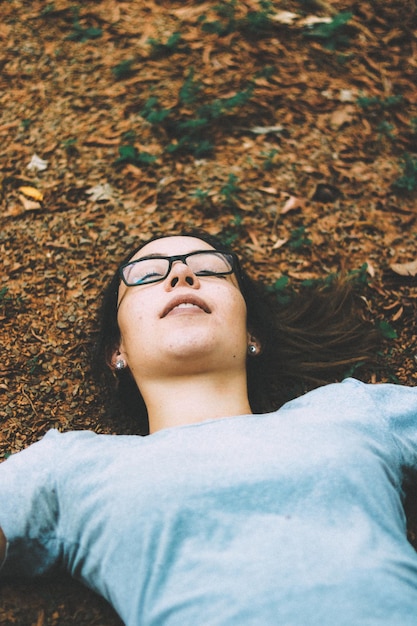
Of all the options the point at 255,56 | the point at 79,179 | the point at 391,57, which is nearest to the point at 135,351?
the point at 79,179

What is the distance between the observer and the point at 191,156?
14.7 feet

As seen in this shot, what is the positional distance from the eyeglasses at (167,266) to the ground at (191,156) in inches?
28.5

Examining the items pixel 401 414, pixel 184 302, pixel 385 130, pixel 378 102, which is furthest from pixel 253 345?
pixel 378 102

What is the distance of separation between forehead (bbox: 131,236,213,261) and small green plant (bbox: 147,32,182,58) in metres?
2.22

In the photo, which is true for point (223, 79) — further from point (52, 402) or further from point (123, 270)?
point (52, 402)

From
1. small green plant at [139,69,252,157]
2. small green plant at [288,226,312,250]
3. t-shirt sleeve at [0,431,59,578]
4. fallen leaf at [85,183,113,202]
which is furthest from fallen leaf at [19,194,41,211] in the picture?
t-shirt sleeve at [0,431,59,578]

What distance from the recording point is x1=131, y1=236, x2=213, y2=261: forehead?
10.9 feet

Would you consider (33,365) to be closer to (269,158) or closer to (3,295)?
(3,295)

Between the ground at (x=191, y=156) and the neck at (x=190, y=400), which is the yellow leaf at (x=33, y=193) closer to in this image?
the ground at (x=191, y=156)

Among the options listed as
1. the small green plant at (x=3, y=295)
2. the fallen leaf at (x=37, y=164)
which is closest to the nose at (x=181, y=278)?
the small green plant at (x=3, y=295)

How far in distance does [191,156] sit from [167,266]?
1.58 meters

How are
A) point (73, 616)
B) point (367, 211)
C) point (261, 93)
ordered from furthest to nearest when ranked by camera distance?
point (261, 93)
point (367, 211)
point (73, 616)

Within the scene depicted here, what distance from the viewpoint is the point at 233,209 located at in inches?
169

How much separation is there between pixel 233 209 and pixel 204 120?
31.7 inches
